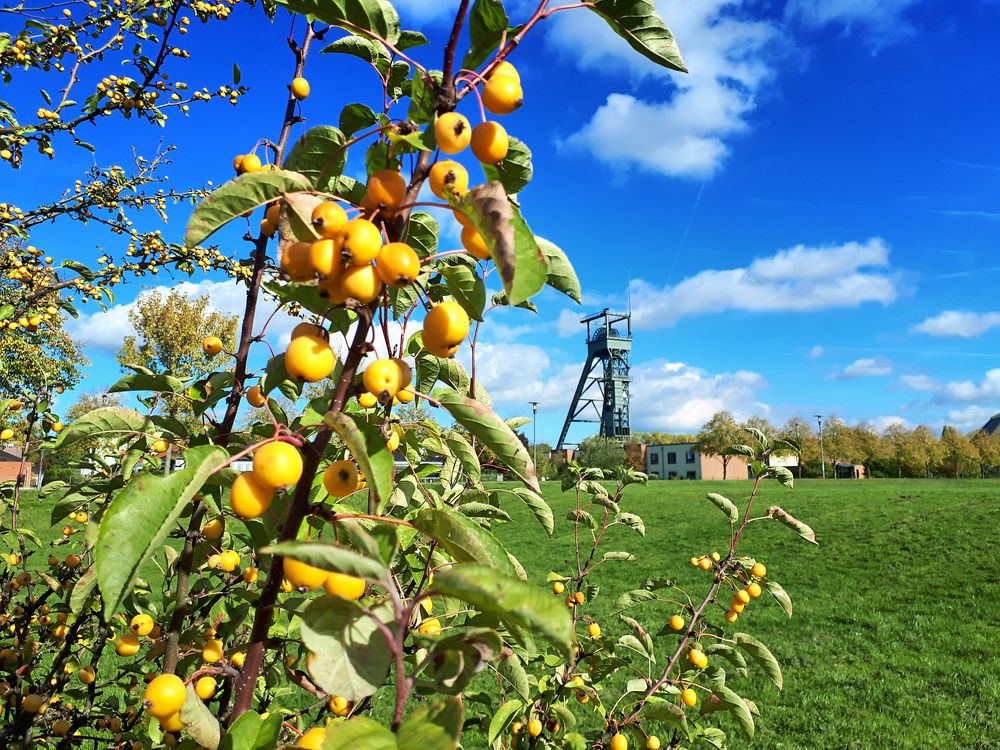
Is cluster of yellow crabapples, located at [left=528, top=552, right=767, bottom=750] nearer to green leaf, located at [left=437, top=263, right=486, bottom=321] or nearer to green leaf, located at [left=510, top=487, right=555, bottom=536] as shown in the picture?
green leaf, located at [left=510, top=487, right=555, bottom=536]

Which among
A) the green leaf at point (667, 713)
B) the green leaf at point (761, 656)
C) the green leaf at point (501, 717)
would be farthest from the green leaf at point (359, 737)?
the green leaf at point (761, 656)

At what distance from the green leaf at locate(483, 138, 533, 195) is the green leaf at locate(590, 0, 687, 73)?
1.05ft

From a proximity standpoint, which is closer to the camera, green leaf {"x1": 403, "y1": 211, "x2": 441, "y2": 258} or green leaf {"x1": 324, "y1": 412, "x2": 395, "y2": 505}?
green leaf {"x1": 324, "y1": 412, "x2": 395, "y2": 505}

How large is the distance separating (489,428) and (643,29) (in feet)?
3.07

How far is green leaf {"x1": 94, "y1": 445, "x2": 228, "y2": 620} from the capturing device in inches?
38.1

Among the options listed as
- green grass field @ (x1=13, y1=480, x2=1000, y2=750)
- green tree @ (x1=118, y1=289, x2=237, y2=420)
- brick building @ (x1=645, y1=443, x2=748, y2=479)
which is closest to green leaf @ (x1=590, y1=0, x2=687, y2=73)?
green grass field @ (x1=13, y1=480, x2=1000, y2=750)

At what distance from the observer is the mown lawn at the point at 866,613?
6637 millimetres

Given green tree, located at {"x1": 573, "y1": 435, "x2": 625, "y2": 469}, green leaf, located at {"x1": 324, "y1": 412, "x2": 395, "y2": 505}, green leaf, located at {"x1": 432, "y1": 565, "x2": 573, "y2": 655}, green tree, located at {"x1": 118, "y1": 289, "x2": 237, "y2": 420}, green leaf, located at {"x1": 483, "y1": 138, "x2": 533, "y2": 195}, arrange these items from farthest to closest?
1. green tree, located at {"x1": 573, "y1": 435, "x2": 625, "y2": 469}
2. green tree, located at {"x1": 118, "y1": 289, "x2": 237, "y2": 420}
3. green leaf, located at {"x1": 483, "y1": 138, "x2": 533, "y2": 195}
4. green leaf, located at {"x1": 324, "y1": 412, "x2": 395, "y2": 505}
5. green leaf, located at {"x1": 432, "y1": 565, "x2": 573, "y2": 655}

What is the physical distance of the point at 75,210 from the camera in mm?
4254

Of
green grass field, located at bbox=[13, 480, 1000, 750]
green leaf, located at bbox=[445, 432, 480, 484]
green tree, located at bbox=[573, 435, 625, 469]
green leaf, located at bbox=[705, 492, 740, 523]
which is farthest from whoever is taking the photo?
green tree, located at bbox=[573, 435, 625, 469]

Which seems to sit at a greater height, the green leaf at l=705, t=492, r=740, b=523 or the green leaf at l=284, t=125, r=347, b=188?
the green leaf at l=284, t=125, r=347, b=188

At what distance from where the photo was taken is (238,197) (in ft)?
3.85

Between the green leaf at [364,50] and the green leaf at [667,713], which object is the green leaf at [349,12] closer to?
the green leaf at [364,50]

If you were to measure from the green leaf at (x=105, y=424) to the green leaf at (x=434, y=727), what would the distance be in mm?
1464
